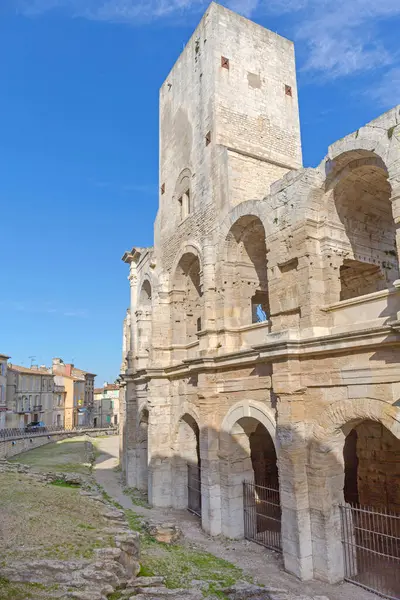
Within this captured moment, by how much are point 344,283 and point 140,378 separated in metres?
10.1

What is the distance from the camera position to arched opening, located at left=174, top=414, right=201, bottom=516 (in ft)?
54.4

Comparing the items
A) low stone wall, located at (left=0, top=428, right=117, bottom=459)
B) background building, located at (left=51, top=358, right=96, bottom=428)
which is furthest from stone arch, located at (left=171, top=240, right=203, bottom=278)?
background building, located at (left=51, top=358, right=96, bottom=428)

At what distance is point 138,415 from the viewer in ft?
66.9

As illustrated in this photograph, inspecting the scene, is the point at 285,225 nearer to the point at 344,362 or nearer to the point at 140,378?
the point at 344,362

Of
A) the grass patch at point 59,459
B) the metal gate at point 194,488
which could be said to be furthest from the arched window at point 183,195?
the grass patch at point 59,459

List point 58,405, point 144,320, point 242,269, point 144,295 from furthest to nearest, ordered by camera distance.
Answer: point 58,405 < point 144,295 < point 144,320 < point 242,269

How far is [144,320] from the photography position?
2205cm

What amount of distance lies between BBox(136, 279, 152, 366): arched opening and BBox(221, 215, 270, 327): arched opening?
7231mm

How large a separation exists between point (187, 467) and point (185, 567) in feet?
22.2

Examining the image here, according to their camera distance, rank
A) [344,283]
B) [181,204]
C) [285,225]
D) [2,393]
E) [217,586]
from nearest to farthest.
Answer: [217,586]
[285,225]
[344,283]
[181,204]
[2,393]

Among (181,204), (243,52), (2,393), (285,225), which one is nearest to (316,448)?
(285,225)

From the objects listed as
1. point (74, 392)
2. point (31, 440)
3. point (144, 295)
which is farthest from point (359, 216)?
point (74, 392)

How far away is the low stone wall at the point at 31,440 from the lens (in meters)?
29.6

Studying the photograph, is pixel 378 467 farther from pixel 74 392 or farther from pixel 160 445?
pixel 74 392
